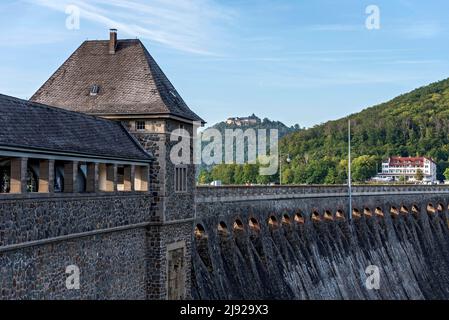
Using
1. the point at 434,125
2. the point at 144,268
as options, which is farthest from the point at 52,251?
the point at 434,125

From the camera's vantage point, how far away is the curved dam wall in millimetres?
32875

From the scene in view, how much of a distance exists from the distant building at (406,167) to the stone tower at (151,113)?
124488 millimetres

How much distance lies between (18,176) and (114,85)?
8689 mm

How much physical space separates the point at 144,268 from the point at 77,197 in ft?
18.2

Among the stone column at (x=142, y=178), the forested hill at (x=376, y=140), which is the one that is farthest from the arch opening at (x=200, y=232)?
the forested hill at (x=376, y=140)

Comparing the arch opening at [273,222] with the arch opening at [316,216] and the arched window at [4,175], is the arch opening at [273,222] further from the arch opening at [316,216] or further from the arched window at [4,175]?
Result: the arched window at [4,175]

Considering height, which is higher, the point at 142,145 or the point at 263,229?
the point at 142,145

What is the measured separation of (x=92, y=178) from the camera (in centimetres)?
2044

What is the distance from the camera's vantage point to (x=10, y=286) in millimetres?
16219

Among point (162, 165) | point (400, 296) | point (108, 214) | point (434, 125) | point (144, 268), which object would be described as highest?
point (434, 125)

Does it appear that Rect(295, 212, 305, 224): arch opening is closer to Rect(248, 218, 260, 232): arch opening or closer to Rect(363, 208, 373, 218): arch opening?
Rect(248, 218, 260, 232): arch opening

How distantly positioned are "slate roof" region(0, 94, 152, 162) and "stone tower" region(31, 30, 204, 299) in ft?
2.61

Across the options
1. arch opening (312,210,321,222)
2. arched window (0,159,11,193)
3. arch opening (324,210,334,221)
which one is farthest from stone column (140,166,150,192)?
arch opening (324,210,334,221)
